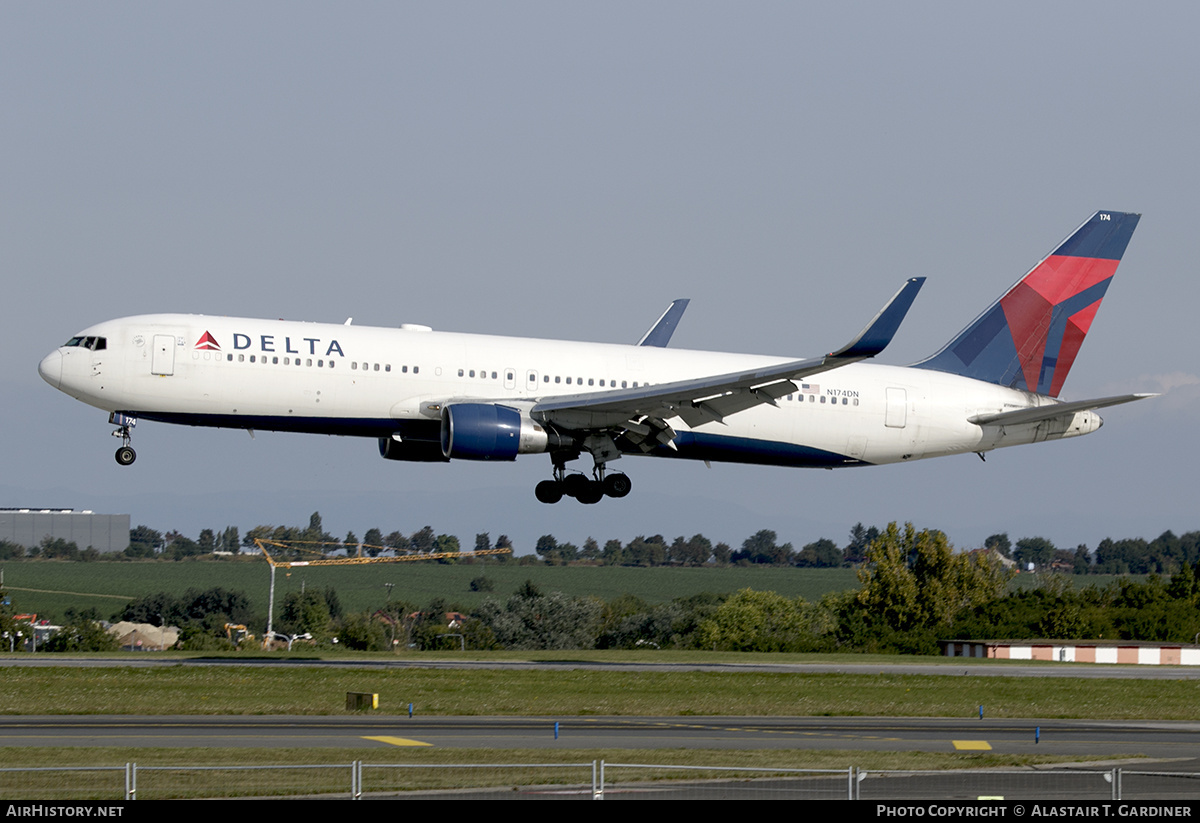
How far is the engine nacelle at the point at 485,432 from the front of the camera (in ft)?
128

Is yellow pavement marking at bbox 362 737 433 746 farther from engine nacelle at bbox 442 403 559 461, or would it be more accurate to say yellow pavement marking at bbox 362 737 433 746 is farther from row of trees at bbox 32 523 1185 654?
row of trees at bbox 32 523 1185 654

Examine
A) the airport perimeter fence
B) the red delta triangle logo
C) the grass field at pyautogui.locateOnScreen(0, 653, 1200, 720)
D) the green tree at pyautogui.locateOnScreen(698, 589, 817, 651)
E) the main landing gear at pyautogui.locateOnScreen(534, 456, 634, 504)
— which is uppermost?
the red delta triangle logo

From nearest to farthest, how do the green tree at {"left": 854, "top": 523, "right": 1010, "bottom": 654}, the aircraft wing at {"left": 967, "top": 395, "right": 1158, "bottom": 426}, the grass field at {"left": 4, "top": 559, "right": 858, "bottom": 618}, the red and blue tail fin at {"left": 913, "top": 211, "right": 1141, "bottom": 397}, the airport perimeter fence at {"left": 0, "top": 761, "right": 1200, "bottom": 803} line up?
1. the airport perimeter fence at {"left": 0, "top": 761, "right": 1200, "bottom": 803}
2. the aircraft wing at {"left": 967, "top": 395, "right": 1158, "bottom": 426}
3. the red and blue tail fin at {"left": 913, "top": 211, "right": 1141, "bottom": 397}
4. the green tree at {"left": 854, "top": 523, "right": 1010, "bottom": 654}
5. the grass field at {"left": 4, "top": 559, "right": 858, "bottom": 618}

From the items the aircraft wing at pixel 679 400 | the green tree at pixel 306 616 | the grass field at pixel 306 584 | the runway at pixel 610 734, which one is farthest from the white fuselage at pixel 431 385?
the grass field at pixel 306 584

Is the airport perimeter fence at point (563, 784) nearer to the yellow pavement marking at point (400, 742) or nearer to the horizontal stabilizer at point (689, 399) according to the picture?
the yellow pavement marking at point (400, 742)

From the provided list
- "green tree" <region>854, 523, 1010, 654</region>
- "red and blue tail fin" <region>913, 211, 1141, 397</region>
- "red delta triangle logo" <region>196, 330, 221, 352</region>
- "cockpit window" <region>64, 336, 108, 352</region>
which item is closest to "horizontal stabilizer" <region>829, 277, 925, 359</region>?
"red and blue tail fin" <region>913, 211, 1141, 397</region>

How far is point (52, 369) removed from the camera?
3919 centimetres

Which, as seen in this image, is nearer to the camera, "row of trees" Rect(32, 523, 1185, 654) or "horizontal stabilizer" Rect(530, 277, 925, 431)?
"horizontal stabilizer" Rect(530, 277, 925, 431)

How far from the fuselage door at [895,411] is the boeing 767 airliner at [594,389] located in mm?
47

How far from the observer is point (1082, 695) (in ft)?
139

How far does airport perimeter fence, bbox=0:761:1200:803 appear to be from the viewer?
20781 mm

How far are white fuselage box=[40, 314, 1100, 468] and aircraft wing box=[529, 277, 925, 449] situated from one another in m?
1.17

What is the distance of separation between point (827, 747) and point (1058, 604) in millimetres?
66647

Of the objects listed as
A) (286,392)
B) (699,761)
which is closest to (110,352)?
(286,392)
